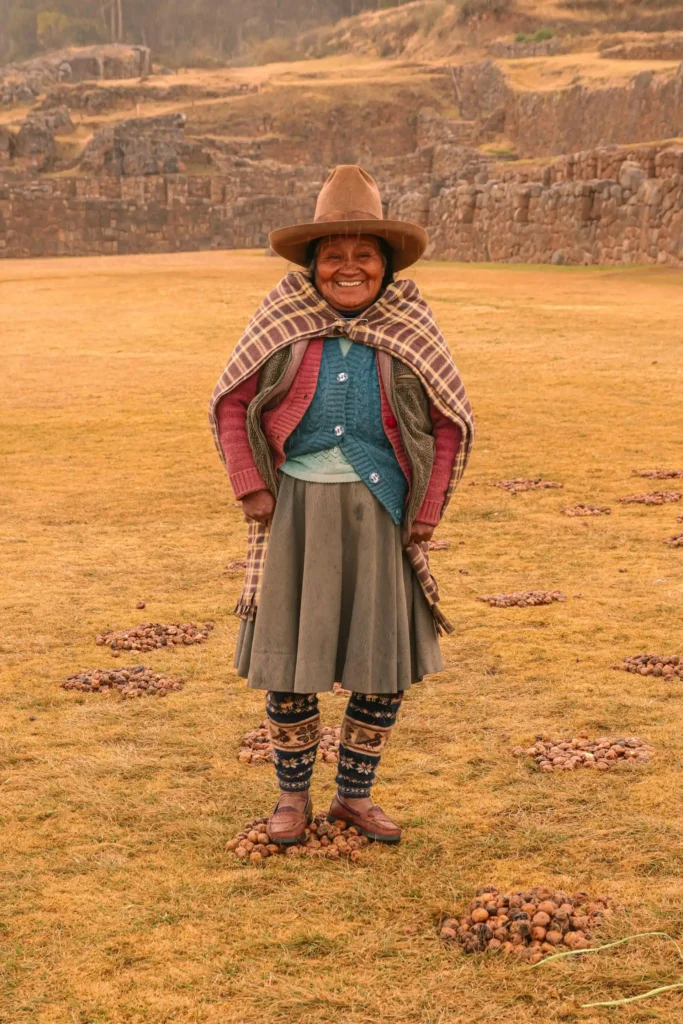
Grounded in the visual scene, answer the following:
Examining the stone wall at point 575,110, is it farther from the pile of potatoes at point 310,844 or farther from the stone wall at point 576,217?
the pile of potatoes at point 310,844

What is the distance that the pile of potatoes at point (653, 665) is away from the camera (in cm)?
634

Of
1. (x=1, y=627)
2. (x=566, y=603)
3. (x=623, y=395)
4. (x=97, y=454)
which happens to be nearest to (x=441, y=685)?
(x=566, y=603)

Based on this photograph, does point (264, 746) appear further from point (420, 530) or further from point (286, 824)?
point (420, 530)

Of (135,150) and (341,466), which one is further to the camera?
(135,150)

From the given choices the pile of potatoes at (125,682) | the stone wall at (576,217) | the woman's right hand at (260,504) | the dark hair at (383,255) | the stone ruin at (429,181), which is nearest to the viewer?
the woman's right hand at (260,504)

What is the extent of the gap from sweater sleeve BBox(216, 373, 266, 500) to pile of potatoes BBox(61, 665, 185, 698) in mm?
2073

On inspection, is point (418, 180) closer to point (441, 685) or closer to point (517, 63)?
point (517, 63)

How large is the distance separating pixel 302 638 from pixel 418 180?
41.2 metres

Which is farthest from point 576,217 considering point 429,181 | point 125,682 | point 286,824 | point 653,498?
point 286,824

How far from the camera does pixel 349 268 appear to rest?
14.6 ft

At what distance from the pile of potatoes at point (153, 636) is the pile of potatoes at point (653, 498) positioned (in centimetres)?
438

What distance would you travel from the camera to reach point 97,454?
12.7 metres

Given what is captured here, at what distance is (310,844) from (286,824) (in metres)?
0.12

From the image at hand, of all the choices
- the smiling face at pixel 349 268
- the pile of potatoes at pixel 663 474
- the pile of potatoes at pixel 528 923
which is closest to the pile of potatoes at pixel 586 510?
the pile of potatoes at pixel 663 474
